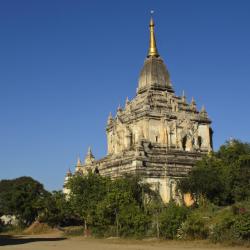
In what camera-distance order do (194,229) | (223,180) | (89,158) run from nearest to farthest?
(194,229), (223,180), (89,158)

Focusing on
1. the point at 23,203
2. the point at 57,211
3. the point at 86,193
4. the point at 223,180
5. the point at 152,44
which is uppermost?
the point at 152,44

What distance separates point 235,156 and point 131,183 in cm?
1042

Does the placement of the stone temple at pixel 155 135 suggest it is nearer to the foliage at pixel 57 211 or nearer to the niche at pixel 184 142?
the niche at pixel 184 142

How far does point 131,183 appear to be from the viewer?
39750 mm

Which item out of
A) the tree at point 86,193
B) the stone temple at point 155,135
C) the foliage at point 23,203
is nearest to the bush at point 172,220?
the tree at point 86,193

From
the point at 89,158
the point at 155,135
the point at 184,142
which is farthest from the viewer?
the point at 89,158

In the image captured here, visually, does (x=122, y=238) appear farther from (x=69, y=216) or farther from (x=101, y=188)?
(x=69, y=216)

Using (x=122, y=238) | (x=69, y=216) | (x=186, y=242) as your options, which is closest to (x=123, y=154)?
(x=69, y=216)

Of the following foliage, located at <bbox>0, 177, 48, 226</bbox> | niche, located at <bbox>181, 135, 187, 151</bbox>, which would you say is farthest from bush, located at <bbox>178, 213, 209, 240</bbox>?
foliage, located at <bbox>0, 177, 48, 226</bbox>

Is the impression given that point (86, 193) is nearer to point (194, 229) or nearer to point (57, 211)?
point (57, 211)

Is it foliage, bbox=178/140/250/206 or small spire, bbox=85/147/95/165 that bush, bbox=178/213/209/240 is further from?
small spire, bbox=85/147/95/165

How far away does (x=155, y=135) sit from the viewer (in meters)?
50.2

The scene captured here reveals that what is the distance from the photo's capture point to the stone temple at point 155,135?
148ft

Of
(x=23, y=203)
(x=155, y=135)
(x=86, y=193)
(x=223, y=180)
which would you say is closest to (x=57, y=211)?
(x=86, y=193)
